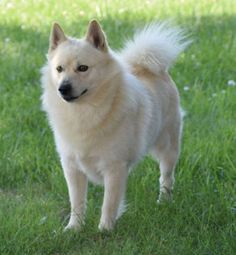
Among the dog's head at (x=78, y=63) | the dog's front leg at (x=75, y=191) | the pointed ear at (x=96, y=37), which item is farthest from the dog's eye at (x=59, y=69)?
the dog's front leg at (x=75, y=191)

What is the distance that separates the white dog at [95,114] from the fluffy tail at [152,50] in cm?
17

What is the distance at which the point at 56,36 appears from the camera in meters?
3.60

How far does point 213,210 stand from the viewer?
380 centimetres

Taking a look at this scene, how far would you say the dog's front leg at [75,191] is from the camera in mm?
3676

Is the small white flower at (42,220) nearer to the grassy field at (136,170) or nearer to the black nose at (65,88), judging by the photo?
the grassy field at (136,170)

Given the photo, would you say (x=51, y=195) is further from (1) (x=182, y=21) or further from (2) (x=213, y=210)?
(1) (x=182, y=21)

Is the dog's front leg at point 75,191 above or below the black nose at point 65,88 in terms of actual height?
below

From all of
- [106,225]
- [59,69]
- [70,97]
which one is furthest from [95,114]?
[106,225]

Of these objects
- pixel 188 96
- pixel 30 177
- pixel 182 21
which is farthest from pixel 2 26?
pixel 30 177

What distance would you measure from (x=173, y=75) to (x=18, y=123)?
1.65m

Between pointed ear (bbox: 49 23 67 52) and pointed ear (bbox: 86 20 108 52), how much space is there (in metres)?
0.15

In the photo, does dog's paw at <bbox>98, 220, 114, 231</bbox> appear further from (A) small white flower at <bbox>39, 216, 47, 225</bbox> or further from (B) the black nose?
(B) the black nose

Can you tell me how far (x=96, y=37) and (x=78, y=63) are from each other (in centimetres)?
23

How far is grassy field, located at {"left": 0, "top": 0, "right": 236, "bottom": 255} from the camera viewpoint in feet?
11.4
